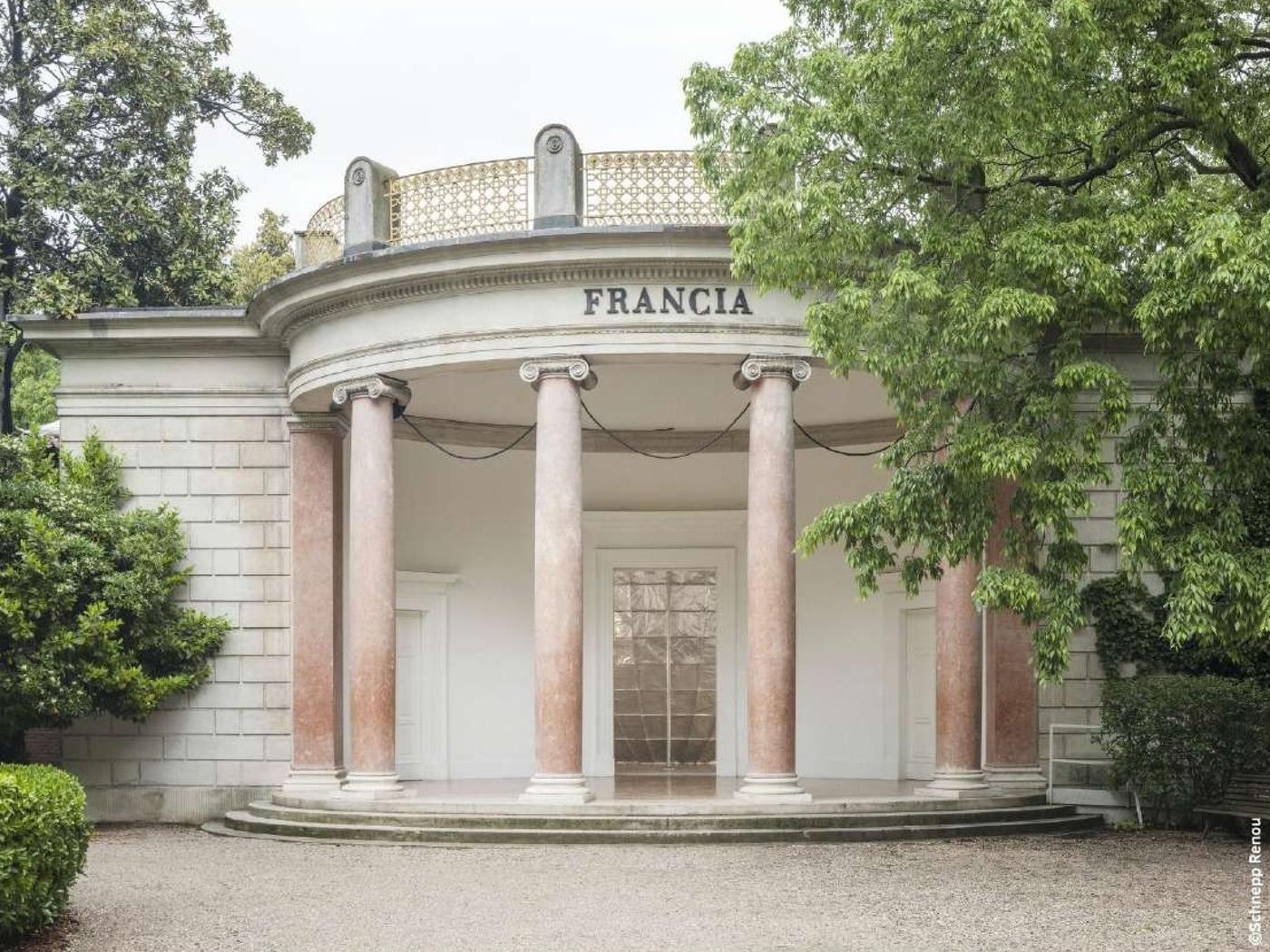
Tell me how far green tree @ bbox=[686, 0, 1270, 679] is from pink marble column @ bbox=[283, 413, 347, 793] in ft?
24.4

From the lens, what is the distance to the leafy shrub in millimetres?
17969

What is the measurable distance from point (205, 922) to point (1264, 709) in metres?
11.7

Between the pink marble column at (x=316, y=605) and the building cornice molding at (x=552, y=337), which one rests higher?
the building cornice molding at (x=552, y=337)

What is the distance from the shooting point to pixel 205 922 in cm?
1257

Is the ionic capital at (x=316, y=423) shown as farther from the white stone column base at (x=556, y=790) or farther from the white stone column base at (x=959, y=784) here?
the white stone column base at (x=959, y=784)

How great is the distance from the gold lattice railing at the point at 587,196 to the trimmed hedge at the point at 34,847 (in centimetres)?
863

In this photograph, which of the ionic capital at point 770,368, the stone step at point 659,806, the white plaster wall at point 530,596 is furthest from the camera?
the white plaster wall at point 530,596

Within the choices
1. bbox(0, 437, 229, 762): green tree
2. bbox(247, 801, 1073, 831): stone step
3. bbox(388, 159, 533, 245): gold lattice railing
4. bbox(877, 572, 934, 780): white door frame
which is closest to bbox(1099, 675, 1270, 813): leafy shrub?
bbox(247, 801, 1073, 831): stone step

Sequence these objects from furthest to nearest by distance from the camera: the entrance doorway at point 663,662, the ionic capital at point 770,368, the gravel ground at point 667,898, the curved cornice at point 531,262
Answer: the entrance doorway at point 663,662 < the ionic capital at point 770,368 < the curved cornice at point 531,262 < the gravel ground at point 667,898

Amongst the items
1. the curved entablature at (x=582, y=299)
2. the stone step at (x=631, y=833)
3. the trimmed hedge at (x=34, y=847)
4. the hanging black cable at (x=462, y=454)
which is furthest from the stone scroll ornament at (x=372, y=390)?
the trimmed hedge at (x=34, y=847)

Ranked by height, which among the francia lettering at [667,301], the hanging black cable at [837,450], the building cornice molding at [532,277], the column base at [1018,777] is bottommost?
the column base at [1018,777]

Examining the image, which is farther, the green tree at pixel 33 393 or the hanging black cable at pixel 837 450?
the green tree at pixel 33 393

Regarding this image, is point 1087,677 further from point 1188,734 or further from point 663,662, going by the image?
point 663,662

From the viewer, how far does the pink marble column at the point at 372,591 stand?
18531 millimetres
